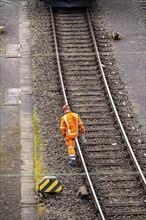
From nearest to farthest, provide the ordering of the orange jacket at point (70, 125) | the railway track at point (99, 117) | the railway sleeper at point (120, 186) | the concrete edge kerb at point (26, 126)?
the concrete edge kerb at point (26, 126) < the railway track at point (99, 117) < the railway sleeper at point (120, 186) < the orange jacket at point (70, 125)

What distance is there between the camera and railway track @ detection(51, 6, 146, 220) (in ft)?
53.7

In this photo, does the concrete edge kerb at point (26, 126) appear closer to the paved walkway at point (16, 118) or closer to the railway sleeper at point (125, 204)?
the paved walkway at point (16, 118)

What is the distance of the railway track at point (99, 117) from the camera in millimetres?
16375

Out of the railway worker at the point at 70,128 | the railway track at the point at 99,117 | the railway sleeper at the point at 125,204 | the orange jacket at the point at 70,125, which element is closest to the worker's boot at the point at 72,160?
the railway worker at the point at 70,128

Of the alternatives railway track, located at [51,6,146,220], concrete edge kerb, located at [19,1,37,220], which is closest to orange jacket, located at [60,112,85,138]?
railway track, located at [51,6,146,220]

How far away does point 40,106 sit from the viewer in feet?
67.3

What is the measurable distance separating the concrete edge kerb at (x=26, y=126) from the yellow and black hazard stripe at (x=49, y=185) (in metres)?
0.33

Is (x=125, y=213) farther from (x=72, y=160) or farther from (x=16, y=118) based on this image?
(x=16, y=118)

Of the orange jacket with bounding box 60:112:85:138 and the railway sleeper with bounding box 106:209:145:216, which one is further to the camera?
the orange jacket with bounding box 60:112:85:138

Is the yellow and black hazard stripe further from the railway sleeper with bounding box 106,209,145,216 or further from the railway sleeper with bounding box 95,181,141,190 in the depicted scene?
the railway sleeper with bounding box 106,209,145,216

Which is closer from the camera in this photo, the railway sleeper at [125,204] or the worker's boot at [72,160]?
the railway sleeper at [125,204]

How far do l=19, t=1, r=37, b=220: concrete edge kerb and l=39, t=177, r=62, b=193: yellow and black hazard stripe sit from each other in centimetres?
33

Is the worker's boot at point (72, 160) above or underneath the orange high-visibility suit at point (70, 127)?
underneath

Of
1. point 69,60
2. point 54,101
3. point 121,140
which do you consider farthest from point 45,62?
point 121,140
